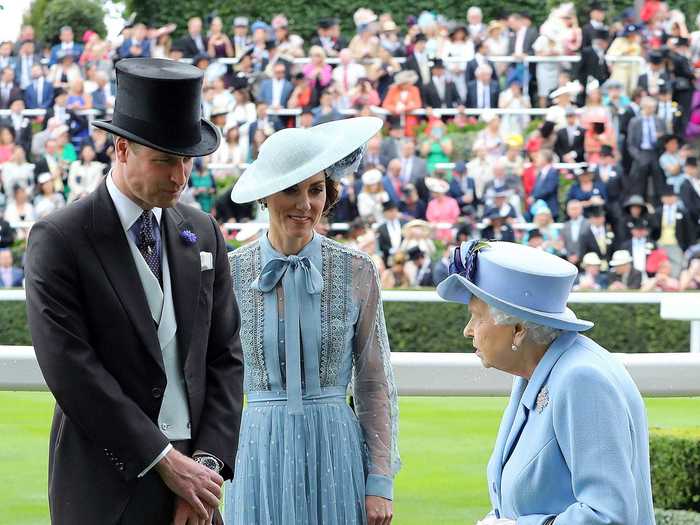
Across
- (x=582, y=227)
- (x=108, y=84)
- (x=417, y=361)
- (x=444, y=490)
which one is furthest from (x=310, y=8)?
(x=417, y=361)

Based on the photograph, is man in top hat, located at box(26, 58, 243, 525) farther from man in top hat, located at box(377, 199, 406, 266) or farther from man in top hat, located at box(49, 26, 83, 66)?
man in top hat, located at box(49, 26, 83, 66)

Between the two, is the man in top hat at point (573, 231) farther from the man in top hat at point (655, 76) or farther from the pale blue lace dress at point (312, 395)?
the pale blue lace dress at point (312, 395)

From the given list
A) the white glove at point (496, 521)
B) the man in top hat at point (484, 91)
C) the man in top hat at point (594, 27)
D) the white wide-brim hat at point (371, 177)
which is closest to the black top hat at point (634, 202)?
the white wide-brim hat at point (371, 177)

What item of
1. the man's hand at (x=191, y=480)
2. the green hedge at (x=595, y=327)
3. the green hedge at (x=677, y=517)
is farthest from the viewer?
the green hedge at (x=595, y=327)

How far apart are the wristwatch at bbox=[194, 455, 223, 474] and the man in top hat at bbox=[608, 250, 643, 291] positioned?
11.9 metres

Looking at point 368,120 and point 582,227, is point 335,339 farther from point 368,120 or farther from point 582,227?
point 582,227

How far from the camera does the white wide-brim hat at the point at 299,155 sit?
316cm

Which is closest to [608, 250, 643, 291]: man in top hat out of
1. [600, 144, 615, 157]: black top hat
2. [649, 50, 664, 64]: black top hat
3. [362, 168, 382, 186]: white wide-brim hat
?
[600, 144, 615, 157]: black top hat

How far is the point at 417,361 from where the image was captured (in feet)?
12.4

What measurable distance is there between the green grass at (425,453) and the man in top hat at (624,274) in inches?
226

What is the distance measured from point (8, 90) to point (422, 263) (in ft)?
24.5

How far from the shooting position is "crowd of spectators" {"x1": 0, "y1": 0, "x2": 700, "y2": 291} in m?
14.9

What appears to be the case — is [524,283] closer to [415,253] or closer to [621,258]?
[415,253]

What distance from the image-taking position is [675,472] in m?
4.41
